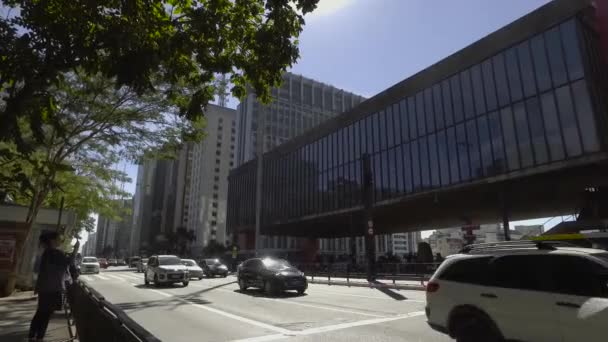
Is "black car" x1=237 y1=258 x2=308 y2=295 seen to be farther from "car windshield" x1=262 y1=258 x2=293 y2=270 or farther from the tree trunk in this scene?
the tree trunk

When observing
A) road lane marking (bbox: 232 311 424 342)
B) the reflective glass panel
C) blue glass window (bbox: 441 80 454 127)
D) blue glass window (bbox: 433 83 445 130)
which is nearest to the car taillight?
road lane marking (bbox: 232 311 424 342)

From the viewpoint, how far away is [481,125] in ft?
96.4

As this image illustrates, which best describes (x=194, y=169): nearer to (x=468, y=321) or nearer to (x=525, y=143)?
(x=525, y=143)

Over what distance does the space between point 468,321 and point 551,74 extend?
2480 centimetres

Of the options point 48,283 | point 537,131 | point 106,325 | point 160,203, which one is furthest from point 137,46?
point 160,203

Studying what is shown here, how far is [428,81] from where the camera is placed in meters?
33.8

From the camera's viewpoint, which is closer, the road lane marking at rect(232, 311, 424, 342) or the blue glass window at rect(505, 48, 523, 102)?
the road lane marking at rect(232, 311, 424, 342)

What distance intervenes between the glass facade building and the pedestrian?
26580 mm

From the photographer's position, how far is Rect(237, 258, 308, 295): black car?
648 inches

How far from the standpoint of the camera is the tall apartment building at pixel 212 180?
124500 millimetres

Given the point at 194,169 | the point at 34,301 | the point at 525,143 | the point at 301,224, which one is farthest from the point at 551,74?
the point at 194,169

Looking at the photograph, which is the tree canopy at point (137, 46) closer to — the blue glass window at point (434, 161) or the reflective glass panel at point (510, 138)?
the reflective glass panel at point (510, 138)

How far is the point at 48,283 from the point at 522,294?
7.35m

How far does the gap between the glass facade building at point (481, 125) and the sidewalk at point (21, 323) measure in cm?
2662
